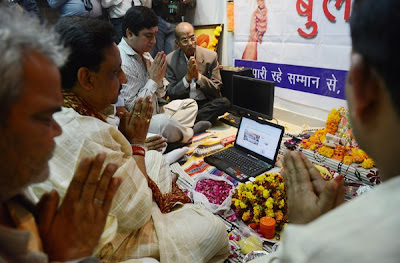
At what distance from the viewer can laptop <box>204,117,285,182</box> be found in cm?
221

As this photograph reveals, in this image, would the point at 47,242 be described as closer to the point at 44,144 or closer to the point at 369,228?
the point at 44,144

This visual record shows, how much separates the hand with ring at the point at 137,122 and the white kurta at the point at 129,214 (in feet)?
0.97

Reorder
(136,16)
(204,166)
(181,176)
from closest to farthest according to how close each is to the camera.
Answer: (181,176) → (204,166) → (136,16)

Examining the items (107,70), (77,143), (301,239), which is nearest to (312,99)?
(107,70)

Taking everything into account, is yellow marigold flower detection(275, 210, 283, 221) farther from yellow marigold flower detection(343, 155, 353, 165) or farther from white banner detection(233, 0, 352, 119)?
white banner detection(233, 0, 352, 119)

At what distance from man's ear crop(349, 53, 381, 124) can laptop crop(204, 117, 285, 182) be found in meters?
1.61

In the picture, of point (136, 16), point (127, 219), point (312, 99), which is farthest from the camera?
point (312, 99)

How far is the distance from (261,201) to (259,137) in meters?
0.67

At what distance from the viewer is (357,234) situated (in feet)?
1.54

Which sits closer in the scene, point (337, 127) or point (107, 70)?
point (107, 70)

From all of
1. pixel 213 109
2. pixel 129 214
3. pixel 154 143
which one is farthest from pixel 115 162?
pixel 213 109

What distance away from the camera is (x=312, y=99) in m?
3.18

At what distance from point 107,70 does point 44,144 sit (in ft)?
2.51

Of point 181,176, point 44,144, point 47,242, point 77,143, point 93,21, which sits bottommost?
point 181,176
